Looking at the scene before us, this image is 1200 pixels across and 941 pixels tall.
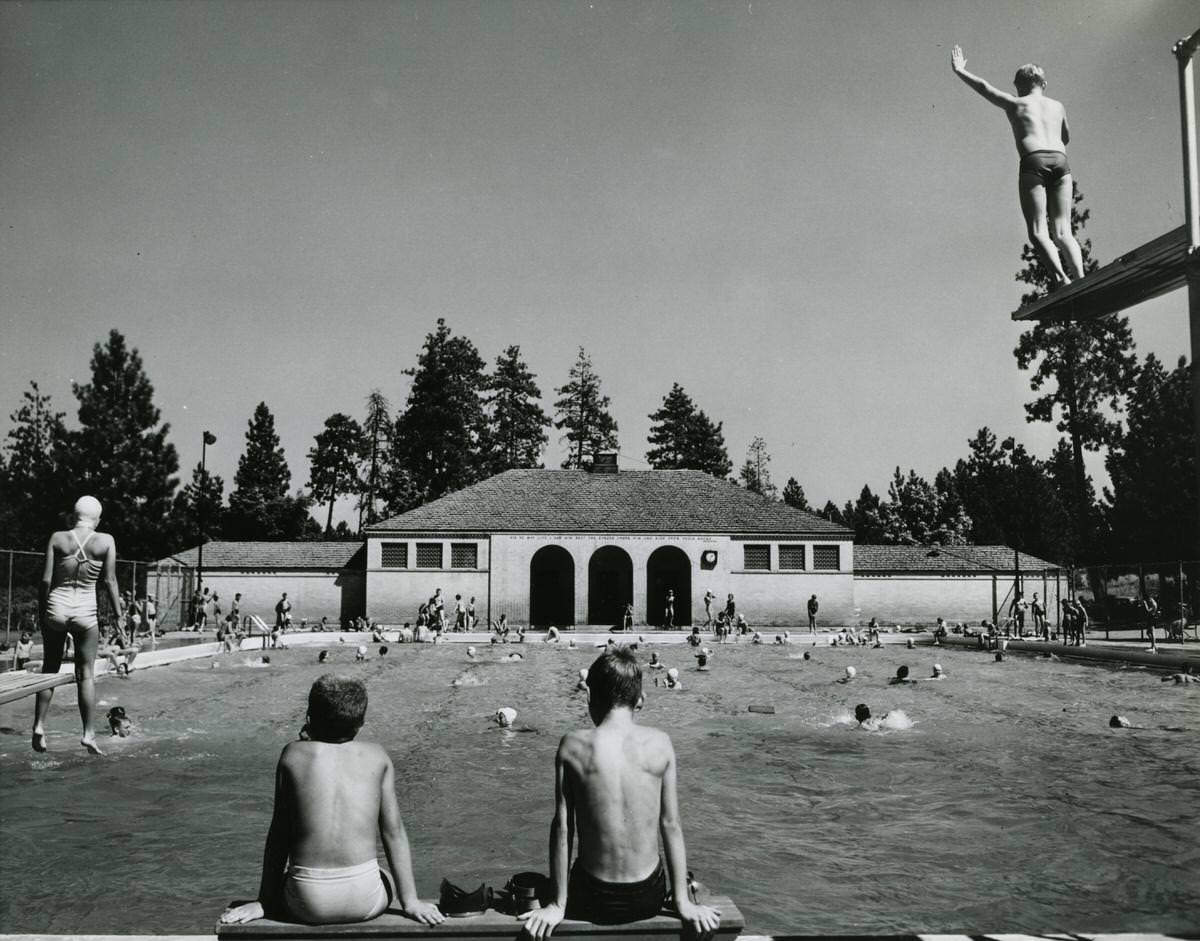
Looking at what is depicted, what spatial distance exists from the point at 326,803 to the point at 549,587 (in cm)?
4456

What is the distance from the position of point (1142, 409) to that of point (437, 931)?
155 ft

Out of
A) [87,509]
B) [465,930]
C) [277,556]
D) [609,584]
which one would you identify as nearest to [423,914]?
[465,930]

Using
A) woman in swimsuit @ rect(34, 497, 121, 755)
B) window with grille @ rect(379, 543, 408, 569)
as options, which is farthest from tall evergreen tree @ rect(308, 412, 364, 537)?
woman in swimsuit @ rect(34, 497, 121, 755)

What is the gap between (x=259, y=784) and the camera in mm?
10078

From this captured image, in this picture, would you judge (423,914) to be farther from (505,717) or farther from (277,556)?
(277,556)

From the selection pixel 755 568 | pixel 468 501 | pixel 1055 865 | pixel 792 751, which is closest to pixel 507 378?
pixel 468 501

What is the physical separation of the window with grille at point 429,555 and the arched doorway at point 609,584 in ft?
25.0

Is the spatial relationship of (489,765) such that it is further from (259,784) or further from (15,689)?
(15,689)

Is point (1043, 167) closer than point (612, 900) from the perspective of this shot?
No

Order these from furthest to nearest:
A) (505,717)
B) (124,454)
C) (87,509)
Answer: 1. (124,454)
2. (505,717)
3. (87,509)

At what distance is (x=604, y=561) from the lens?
156 ft

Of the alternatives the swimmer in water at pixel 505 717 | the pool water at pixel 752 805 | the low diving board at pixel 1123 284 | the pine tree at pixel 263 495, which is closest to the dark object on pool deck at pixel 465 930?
the pool water at pixel 752 805

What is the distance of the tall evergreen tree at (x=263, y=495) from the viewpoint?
217 ft

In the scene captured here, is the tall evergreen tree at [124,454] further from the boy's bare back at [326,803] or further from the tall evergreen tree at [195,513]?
the boy's bare back at [326,803]
